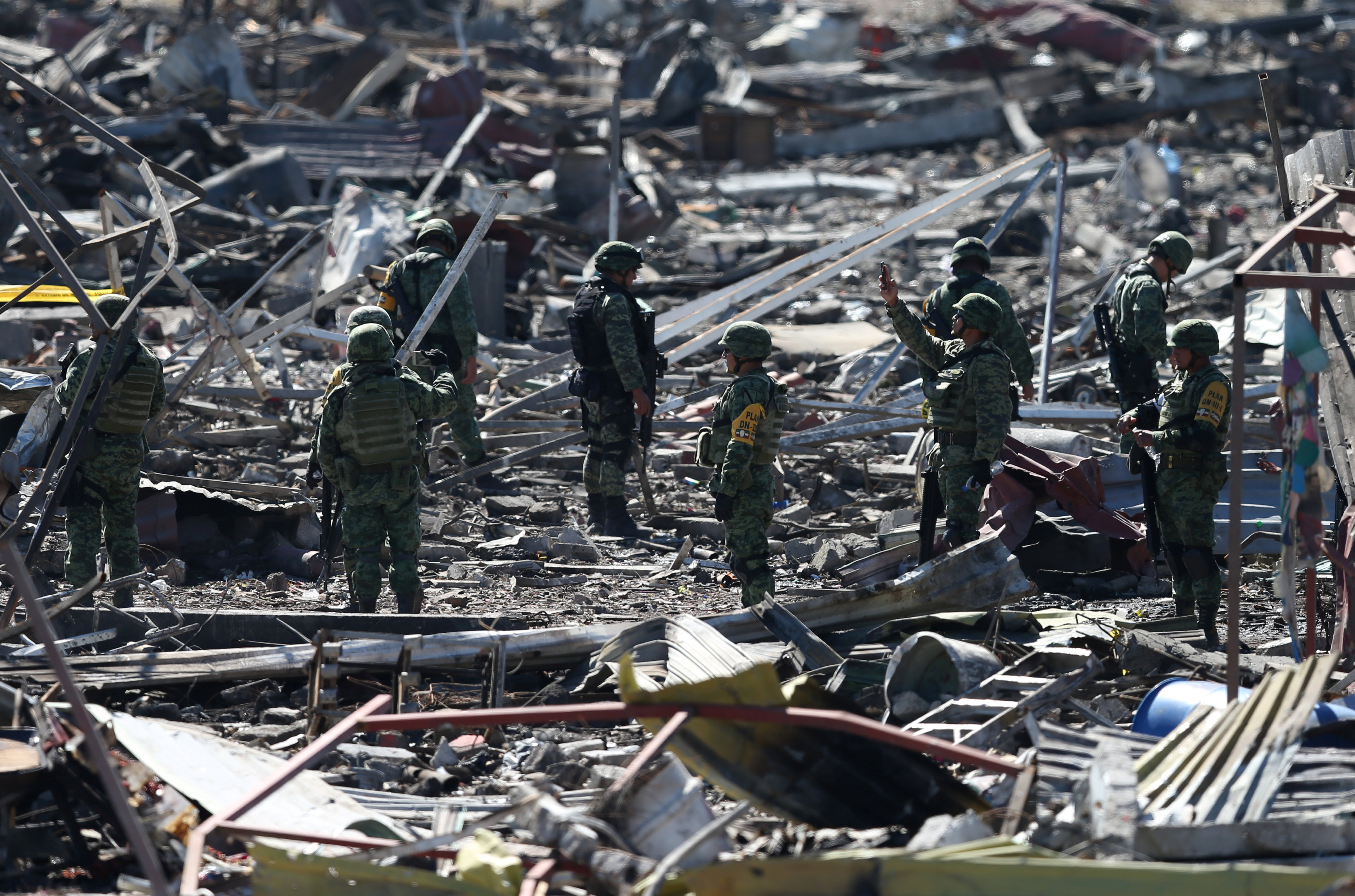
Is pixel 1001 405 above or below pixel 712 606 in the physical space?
above

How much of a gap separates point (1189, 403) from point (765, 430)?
1.97m

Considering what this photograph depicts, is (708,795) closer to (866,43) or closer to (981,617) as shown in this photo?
(981,617)

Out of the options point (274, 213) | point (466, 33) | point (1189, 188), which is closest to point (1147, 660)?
point (274, 213)

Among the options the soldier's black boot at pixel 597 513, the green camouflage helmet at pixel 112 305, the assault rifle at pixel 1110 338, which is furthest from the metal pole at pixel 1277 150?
the green camouflage helmet at pixel 112 305

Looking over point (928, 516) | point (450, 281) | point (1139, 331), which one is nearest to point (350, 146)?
point (450, 281)

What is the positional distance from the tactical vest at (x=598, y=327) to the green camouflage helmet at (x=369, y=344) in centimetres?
207

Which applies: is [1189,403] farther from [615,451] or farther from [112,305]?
[112,305]

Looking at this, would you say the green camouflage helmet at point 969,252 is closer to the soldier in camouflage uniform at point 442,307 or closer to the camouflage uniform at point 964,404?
the camouflage uniform at point 964,404

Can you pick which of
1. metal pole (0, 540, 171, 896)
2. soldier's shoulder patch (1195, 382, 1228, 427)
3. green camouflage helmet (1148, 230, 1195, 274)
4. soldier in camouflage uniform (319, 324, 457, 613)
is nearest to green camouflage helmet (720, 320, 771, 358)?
soldier in camouflage uniform (319, 324, 457, 613)

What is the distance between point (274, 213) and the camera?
16.4m

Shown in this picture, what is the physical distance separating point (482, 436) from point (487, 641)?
4.21m

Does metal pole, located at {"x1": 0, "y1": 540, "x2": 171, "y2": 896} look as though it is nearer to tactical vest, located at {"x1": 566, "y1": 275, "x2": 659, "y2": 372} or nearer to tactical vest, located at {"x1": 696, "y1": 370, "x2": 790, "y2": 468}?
tactical vest, located at {"x1": 696, "y1": 370, "x2": 790, "y2": 468}

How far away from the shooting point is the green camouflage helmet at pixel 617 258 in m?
8.00

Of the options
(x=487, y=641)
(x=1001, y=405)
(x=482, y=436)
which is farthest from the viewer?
(x=482, y=436)
